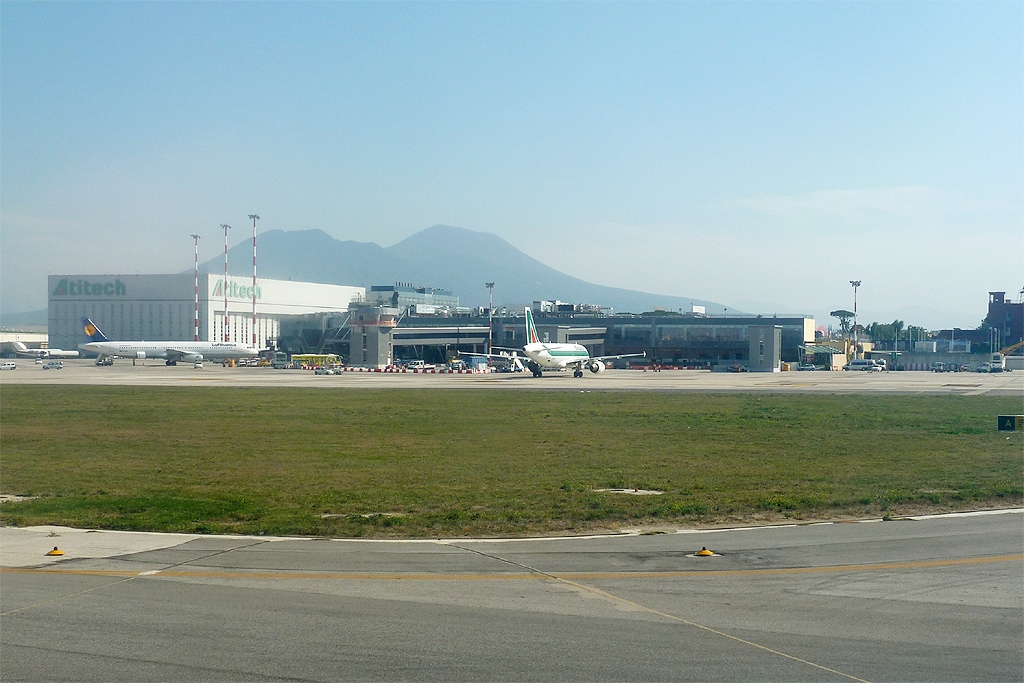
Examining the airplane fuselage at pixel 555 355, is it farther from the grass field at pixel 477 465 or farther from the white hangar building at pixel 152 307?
the white hangar building at pixel 152 307

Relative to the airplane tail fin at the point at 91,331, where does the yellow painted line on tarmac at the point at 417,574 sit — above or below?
below

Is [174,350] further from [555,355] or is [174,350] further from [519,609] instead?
[519,609]

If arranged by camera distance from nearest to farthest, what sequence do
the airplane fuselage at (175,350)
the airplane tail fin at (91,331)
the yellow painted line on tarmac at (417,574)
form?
1. the yellow painted line on tarmac at (417,574)
2. the airplane fuselage at (175,350)
3. the airplane tail fin at (91,331)

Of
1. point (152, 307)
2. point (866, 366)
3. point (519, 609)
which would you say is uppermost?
point (152, 307)

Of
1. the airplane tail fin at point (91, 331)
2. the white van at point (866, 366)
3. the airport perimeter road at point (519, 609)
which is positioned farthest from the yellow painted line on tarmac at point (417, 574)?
the airplane tail fin at point (91, 331)

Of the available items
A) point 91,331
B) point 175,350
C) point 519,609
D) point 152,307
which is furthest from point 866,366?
point 519,609

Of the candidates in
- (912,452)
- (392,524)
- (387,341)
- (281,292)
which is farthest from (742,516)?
(281,292)

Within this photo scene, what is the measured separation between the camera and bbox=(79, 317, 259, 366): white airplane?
131 meters

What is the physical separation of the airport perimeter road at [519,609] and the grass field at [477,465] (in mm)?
2225

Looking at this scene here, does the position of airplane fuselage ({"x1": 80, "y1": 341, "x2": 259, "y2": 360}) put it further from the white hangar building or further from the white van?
the white van

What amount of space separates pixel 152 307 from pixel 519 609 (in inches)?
6898

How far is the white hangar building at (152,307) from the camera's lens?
16750 centimetres

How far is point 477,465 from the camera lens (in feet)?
87.4

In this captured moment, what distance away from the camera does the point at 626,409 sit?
5138 centimetres
